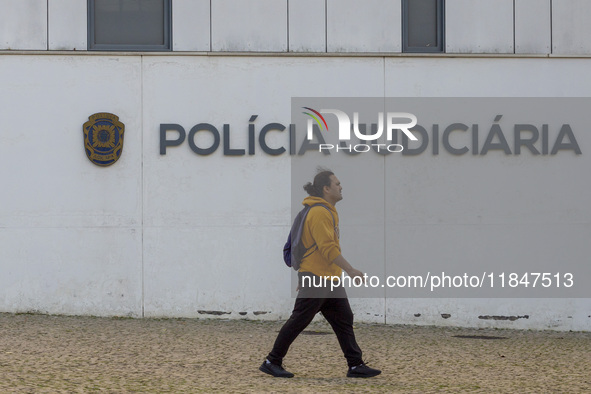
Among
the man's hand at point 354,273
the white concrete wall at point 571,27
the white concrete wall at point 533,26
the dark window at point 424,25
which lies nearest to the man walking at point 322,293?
the man's hand at point 354,273

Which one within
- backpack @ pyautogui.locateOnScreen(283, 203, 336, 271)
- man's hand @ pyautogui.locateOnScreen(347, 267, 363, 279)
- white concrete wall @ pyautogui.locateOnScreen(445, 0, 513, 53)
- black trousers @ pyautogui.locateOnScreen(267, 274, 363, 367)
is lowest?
black trousers @ pyautogui.locateOnScreen(267, 274, 363, 367)

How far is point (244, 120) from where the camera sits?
11.1m

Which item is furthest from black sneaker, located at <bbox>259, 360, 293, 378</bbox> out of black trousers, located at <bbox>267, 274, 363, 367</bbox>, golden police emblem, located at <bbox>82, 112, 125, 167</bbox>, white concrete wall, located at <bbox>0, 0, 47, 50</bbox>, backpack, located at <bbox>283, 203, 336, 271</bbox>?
white concrete wall, located at <bbox>0, 0, 47, 50</bbox>

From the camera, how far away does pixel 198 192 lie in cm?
1109

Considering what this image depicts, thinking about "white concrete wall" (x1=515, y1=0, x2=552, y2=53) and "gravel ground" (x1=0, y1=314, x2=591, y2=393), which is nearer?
"gravel ground" (x1=0, y1=314, x2=591, y2=393)

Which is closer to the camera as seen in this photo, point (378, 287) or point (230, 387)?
point (230, 387)

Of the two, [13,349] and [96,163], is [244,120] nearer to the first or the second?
[96,163]

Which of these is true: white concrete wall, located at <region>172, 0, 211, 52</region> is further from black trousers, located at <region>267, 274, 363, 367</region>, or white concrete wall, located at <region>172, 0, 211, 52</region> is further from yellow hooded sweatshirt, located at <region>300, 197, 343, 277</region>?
black trousers, located at <region>267, 274, 363, 367</region>

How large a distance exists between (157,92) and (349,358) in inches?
194

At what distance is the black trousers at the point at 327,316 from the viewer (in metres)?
7.44

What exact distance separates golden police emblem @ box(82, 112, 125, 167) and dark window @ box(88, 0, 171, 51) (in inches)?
37.0

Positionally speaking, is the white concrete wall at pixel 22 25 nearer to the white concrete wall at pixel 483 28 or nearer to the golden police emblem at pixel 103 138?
the golden police emblem at pixel 103 138

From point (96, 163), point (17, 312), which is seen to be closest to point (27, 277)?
point (17, 312)

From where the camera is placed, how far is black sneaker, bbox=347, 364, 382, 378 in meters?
7.57
